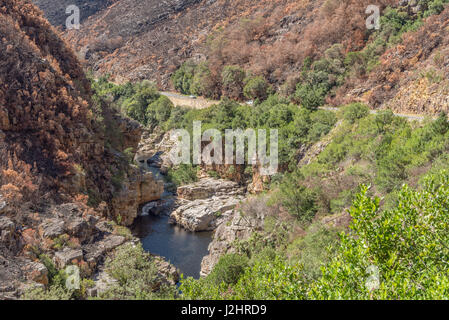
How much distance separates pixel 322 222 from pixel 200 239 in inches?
466

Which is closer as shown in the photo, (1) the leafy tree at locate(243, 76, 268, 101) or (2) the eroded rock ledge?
(2) the eroded rock ledge

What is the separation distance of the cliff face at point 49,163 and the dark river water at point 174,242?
2420 millimetres

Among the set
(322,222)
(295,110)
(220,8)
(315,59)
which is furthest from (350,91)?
(220,8)

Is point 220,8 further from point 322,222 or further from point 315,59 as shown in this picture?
point 322,222

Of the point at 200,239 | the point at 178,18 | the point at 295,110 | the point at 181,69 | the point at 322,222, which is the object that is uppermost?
the point at 178,18

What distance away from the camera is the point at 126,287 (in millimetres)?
15102

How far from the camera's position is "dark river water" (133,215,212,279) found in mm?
26127

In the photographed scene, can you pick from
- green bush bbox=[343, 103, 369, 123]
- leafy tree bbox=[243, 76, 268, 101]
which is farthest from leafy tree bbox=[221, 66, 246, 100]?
green bush bbox=[343, 103, 369, 123]

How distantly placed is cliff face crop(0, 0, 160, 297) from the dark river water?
7.94ft

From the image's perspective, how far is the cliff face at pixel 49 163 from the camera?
52.7 ft

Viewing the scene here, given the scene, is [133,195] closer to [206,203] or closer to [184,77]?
[206,203]

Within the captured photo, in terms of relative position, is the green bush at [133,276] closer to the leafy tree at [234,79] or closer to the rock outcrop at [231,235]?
the rock outcrop at [231,235]

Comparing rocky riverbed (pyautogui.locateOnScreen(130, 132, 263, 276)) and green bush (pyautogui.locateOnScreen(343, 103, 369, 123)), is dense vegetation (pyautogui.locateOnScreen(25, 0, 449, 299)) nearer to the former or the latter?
green bush (pyautogui.locateOnScreen(343, 103, 369, 123))

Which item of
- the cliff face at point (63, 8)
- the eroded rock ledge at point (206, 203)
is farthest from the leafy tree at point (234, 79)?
the cliff face at point (63, 8)
